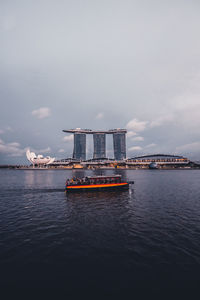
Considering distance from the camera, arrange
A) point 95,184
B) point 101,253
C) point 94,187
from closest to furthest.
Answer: point 101,253, point 94,187, point 95,184

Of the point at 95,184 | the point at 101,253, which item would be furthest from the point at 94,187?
the point at 101,253

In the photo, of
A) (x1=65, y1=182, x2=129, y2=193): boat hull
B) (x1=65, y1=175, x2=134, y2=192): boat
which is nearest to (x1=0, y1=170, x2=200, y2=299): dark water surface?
(x1=65, y1=182, x2=129, y2=193): boat hull

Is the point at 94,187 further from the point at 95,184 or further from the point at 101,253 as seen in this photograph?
the point at 101,253

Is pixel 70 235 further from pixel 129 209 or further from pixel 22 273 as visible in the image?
pixel 129 209

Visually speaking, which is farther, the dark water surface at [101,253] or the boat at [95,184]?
the boat at [95,184]

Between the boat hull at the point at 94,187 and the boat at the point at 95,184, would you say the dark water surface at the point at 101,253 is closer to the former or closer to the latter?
the boat hull at the point at 94,187

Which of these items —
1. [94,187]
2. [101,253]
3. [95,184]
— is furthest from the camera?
[95,184]

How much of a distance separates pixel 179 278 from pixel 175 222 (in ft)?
34.1

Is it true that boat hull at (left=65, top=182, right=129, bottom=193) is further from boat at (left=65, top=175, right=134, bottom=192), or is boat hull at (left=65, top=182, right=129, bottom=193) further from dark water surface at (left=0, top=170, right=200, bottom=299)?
dark water surface at (left=0, top=170, right=200, bottom=299)

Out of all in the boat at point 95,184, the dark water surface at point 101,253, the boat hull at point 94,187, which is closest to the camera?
the dark water surface at point 101,253

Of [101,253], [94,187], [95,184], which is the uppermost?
[95,184]

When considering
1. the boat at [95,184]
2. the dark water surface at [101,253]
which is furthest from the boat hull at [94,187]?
the dark water surface at [101,253]

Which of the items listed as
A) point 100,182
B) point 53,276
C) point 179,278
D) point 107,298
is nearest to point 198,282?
point 179,278

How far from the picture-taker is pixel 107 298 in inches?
318
